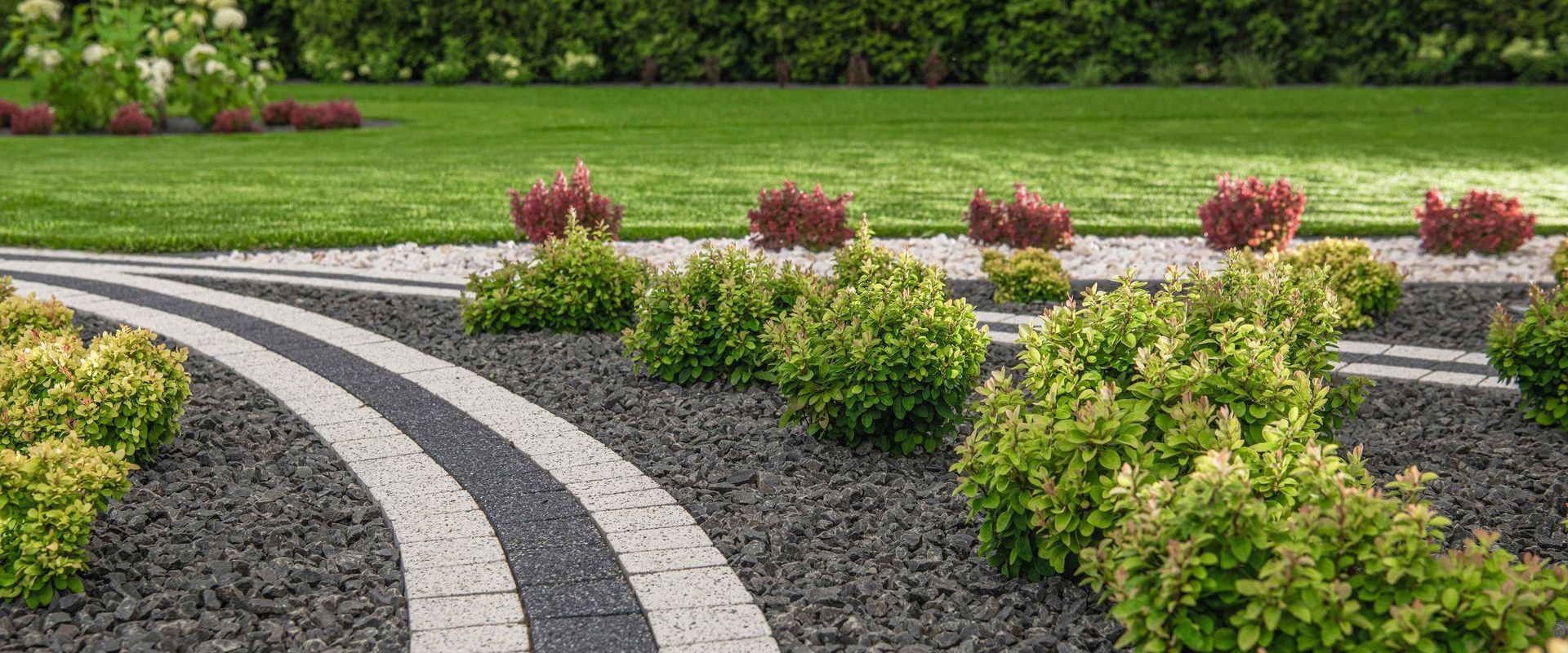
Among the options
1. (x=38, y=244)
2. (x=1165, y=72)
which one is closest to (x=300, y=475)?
(x=38, y=244)

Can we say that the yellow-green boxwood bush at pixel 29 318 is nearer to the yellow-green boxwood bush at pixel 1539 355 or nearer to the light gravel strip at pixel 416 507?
the light gravel strip at pixel 416 507

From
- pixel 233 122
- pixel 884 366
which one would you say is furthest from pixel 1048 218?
pixel 233 122

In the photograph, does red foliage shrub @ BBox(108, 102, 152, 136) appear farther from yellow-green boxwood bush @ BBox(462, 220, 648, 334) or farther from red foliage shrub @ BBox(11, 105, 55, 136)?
yellow-green boxwood bush @ BBox(462, 220, 648, 334)

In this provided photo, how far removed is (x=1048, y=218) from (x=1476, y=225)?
2.46 metres

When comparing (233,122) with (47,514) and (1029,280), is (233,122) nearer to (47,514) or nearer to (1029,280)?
(1029,280)

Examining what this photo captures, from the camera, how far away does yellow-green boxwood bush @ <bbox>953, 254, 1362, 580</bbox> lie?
9.78 feet

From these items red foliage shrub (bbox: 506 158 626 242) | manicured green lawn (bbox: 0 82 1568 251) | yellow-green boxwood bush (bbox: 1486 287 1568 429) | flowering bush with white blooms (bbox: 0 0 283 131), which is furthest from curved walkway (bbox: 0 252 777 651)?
flowering bush with white blooms (bbox: 0 0 283 131)

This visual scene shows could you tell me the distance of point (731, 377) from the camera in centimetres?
481

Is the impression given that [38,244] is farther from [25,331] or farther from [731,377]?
[731,377]

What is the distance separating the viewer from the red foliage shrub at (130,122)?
1538cm

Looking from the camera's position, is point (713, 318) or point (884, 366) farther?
point (713, 318)

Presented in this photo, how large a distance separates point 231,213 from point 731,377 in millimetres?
6114

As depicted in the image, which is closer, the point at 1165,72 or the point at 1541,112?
the point at 1541,112

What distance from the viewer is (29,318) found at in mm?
4805
